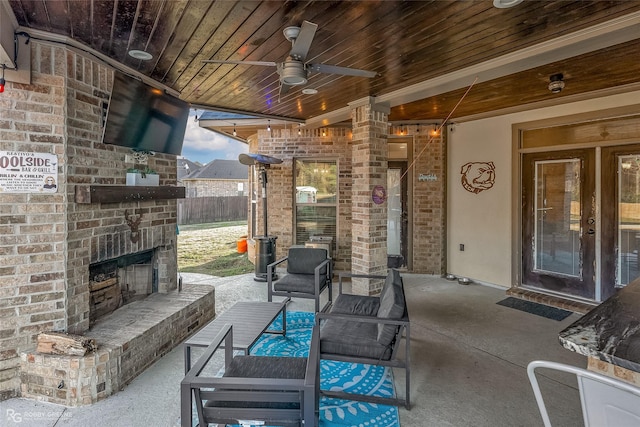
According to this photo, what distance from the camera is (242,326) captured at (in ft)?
9.57

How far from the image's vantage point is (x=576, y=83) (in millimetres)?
4090

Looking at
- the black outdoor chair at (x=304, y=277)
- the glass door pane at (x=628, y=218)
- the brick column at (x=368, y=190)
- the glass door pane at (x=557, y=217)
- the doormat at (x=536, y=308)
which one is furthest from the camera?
the glass door pane at (x=557, y=217)

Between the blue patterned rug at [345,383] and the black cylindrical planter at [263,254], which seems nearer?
the blue patterned rug at [345,383]

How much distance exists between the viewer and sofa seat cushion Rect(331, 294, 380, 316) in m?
3.30

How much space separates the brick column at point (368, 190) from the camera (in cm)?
455

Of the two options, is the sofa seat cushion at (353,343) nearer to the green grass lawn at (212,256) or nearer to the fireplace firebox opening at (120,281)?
the fireplace firebox opening at (120,281)

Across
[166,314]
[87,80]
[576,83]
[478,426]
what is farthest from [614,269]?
[87,80]

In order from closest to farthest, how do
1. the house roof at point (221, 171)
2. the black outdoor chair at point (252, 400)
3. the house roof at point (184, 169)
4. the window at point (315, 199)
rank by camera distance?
1. the black outdoor chair at point (252, 400)
2. the window at point (315, 199)
3. the house roof at point (184, 169)
4. the house roof at point (221, 171)

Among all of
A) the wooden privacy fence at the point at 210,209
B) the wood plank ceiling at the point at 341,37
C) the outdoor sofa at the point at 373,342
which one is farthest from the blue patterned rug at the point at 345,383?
the wooden privacy fence at the point at 210,209

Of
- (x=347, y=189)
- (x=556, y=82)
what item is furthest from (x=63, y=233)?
(x=556, y=82)

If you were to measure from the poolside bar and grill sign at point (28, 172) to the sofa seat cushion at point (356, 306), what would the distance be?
2661 millimetres

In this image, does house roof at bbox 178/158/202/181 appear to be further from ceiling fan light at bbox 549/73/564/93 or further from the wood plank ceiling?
ceiling fan light at bbox 549/73/564/93

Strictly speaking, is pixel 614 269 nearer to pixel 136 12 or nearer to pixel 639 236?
pixel 639 236

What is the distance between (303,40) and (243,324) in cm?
233
